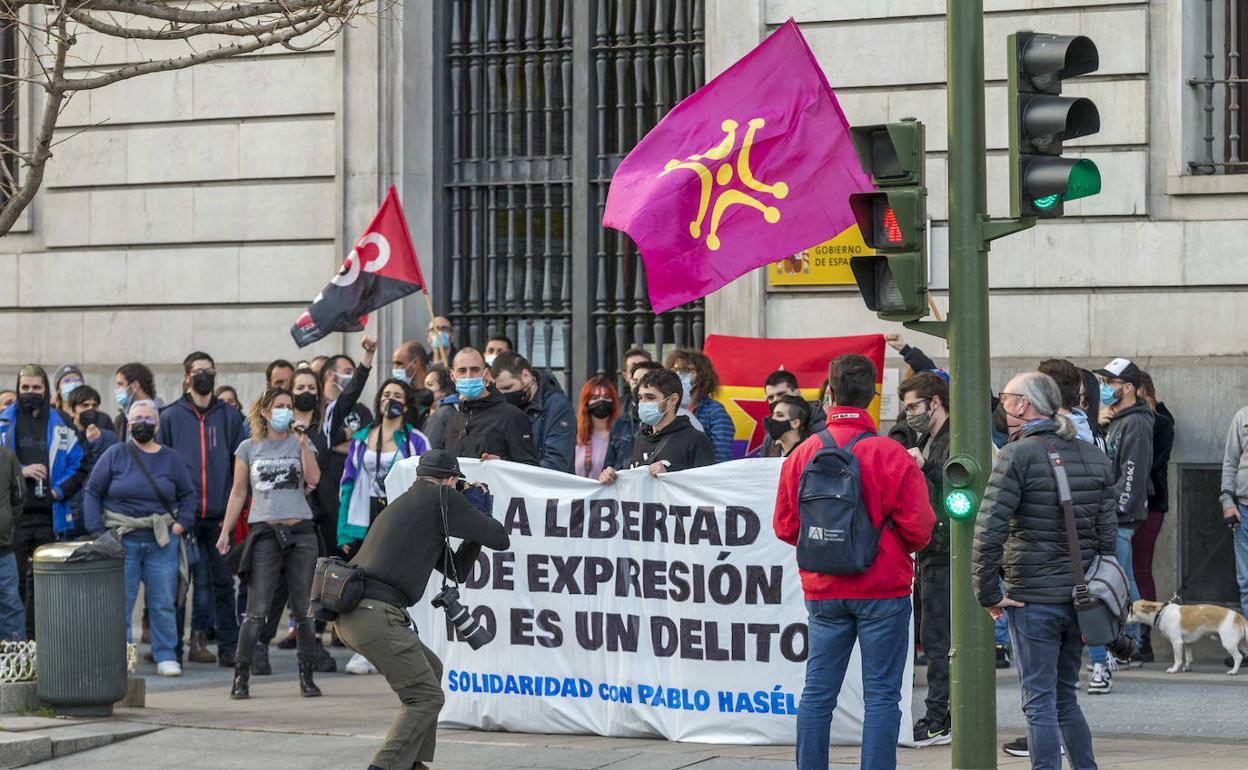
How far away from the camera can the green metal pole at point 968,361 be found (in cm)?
809

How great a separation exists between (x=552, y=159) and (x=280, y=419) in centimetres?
463

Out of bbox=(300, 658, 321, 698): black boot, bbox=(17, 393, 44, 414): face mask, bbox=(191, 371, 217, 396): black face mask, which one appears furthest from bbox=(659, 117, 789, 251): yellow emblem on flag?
bbox=(17, 393, 44, 414): face mask

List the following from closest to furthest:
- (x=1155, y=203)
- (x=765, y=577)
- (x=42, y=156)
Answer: (x=765, y=577) < (x=42, y=156) < (x=1155, y=203)

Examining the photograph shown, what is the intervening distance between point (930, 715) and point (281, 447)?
189 inches

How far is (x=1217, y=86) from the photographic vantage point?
13.7 meters

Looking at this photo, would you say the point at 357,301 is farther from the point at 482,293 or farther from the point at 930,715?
the point at 930,715

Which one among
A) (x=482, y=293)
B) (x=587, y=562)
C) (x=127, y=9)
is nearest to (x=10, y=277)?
(x=482, y=293)

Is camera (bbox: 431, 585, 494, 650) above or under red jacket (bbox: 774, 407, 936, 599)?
under

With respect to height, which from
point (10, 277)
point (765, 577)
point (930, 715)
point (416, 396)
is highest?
point (10, 277)

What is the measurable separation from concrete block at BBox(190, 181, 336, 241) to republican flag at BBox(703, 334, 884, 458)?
4.15m

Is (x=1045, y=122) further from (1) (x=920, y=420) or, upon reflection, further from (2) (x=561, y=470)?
(2) (x=561, y=470)

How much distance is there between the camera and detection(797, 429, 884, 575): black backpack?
26.1 ft

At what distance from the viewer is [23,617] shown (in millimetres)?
13133

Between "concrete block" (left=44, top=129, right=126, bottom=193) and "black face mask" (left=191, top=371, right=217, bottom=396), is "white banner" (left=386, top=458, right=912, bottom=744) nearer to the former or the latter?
"black face mask" (left=191, top=371, right=217, bottom=396)
